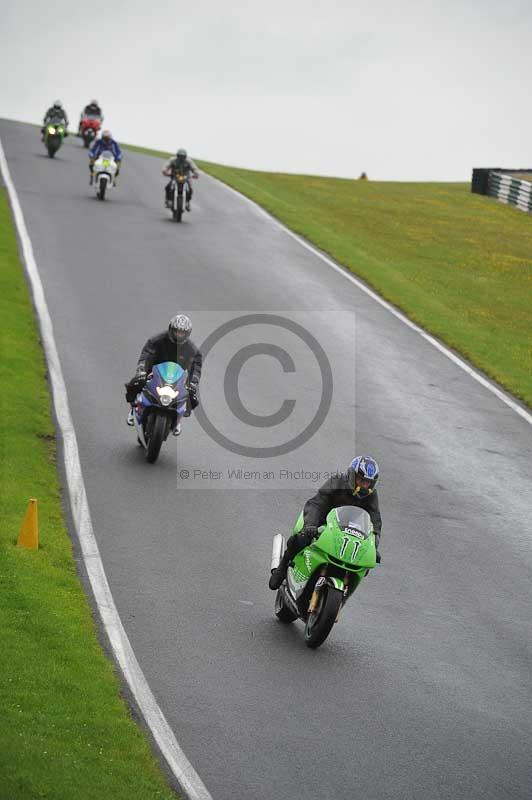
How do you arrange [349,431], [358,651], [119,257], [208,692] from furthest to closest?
1. [119,257]
2. [349,431]
3. [358,651]
4. [208,692]

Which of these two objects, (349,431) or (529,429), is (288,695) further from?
(529,429)

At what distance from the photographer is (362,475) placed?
11219 millimetres

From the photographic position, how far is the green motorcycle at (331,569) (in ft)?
35.6

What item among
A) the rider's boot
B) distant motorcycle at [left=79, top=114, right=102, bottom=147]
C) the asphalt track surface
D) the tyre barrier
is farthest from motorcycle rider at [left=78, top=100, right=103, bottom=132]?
the rider's boot

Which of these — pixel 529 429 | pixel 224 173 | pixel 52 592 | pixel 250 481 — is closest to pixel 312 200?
pixel 224 173

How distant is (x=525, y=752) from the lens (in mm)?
9680

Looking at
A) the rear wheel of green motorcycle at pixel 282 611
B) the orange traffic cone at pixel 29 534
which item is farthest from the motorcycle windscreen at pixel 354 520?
the orange traffic cone at pixel 29 534

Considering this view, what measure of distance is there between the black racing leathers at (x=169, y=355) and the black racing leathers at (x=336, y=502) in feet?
18.0

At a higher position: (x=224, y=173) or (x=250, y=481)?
(x=224, y=173)

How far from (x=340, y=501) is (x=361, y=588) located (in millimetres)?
2034

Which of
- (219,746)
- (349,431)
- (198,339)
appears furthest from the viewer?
(198,339)

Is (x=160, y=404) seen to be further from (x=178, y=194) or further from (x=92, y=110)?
(x=92, y=110)

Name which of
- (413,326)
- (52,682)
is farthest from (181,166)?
(52,682)

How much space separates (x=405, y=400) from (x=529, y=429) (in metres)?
2.24
